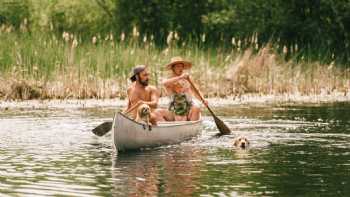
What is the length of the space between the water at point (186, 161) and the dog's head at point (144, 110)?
546mm

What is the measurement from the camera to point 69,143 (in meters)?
15.5

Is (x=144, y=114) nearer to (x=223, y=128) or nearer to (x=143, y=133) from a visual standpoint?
(x=143, y=133)

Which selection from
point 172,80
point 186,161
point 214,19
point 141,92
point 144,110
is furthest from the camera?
point 214,19

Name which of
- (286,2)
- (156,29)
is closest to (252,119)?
(286,2)

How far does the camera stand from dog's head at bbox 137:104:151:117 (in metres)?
14.3

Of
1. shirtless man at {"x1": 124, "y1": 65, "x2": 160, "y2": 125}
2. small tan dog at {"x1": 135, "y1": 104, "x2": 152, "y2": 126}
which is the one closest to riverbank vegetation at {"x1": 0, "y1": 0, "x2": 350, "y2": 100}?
shirtless man at {"x1": 124, "y1": 65, "x2": 160, "y2": 125}

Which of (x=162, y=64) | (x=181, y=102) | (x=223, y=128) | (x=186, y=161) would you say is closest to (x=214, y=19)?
(x=162, y=64)

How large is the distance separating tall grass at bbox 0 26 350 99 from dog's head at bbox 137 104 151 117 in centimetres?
841

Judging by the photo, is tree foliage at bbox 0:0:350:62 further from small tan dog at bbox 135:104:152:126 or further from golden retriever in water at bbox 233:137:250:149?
small tan dog at bbox 135:104:152:126

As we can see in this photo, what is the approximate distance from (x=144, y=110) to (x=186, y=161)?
4.33ft

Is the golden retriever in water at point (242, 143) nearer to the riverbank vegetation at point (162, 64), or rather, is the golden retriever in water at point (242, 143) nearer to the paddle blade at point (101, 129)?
the paddle blade at point (101, 129)

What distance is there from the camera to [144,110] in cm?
1431

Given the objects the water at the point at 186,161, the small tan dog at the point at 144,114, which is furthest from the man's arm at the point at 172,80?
the small tan dog at the point at 144,114

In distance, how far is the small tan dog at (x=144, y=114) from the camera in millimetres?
14328
